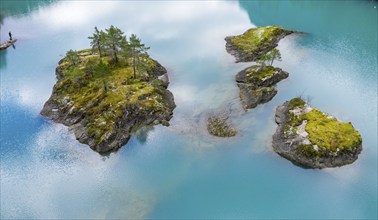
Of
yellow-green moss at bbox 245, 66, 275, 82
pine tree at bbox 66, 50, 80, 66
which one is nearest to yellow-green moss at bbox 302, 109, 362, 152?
yellow-green moss at bbox 245, 66, 275, 82

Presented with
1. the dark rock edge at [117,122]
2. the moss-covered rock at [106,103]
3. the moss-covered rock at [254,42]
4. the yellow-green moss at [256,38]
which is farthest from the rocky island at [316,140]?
the yellow-green moss at [256,38]

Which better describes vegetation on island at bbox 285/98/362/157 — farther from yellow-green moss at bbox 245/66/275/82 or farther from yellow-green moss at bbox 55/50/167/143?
yellow-green moss at bbox 55/50/167/143

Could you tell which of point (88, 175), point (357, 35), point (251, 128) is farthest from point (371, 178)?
point (357, 35)

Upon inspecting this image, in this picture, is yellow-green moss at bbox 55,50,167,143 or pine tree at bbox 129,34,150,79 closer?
yellow-green moss at bbox 55,50,167,143

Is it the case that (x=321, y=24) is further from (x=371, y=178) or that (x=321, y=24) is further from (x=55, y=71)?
(x=55, y=71)

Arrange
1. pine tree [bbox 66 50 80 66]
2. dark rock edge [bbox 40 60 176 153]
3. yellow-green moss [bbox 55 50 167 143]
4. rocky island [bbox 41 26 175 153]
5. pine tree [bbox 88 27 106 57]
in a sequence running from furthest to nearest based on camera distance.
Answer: pine tree [bbox 66 50 80 66] → pine tree [bbox 88 27 106 57] → yellow-green moss [bbox 55 50 167 143] → rocky island [bbox 41 26 175 153] → dark rock edge [bbox 40 60 176 153]

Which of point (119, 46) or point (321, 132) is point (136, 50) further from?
point (321, 132)

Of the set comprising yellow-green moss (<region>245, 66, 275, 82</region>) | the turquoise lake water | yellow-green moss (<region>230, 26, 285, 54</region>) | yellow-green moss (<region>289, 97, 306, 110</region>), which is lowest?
the turquoise lake water
